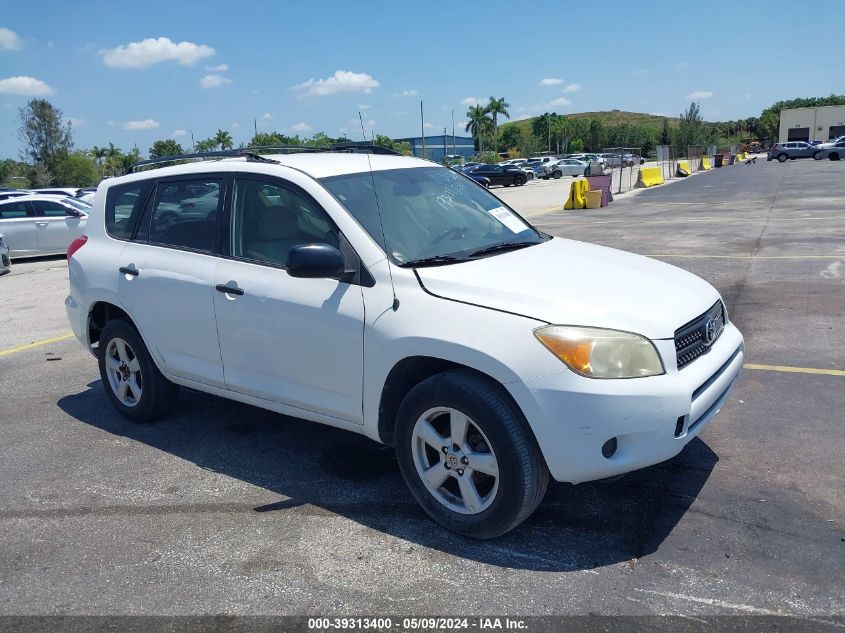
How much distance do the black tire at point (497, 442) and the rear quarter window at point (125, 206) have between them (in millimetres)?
2816

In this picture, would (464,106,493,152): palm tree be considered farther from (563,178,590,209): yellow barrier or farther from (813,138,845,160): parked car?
(563,178,590,209): yellow barrier

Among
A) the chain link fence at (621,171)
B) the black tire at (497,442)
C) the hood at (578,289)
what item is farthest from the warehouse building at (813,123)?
the black tire at (497,442)

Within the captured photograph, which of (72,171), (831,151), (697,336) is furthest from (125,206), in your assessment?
(831,151)

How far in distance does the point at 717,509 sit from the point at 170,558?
2748 mm

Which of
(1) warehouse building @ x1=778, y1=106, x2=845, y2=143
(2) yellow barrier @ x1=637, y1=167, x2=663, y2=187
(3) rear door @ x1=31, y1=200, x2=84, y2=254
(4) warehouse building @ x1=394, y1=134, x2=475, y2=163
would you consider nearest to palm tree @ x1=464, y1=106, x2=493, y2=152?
(4) warehouse building @ x1=394, y1=134, x2=475, y2=163

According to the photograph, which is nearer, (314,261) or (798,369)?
(314,261)

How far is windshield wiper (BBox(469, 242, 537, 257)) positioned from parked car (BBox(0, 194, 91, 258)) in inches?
569

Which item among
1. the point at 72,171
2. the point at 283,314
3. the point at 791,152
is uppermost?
the point at 72,171

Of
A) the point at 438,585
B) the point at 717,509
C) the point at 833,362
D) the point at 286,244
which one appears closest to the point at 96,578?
the point at 438,585

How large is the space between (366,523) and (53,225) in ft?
51.3

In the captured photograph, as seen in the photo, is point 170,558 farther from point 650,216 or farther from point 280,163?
point 650,216

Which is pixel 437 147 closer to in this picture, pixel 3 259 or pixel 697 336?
pixel 3 259

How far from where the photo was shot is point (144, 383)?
5.20 metres

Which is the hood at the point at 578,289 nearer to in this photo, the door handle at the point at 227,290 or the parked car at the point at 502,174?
the door handle at the point at 227,290
